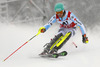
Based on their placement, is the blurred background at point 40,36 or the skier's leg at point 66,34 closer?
the blurred background at point 40,36

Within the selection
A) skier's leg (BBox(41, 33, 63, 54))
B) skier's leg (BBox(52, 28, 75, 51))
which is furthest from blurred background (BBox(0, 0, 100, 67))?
skier's leg (BBox(52, 28, 75, 51))

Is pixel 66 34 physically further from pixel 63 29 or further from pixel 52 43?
pixel 52 43

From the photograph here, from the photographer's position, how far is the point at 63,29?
6.98 m

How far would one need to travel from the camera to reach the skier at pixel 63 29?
Result: 20.3ft

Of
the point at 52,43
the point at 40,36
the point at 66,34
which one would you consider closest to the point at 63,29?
the point at 66,34

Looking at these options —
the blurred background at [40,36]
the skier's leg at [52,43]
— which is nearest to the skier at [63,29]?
the skier's leg at [52,43]

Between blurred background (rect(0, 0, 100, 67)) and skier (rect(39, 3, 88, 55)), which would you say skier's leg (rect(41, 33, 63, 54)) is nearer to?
skier (rect(39, 3, 88, 55))

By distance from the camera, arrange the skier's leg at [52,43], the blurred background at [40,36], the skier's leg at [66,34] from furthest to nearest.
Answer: the skier's leg at [66,34] < the skier's leg at [52,43] < the blurred background at [40,36]

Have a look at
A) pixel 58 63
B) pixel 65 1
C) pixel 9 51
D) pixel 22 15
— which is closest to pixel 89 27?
pixel 65 1

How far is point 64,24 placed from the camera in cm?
684

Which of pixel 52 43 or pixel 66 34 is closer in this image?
pixel 52 43

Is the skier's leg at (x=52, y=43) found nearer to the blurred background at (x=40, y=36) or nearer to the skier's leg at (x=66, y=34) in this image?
the skier's leg at (x=66, y=34)

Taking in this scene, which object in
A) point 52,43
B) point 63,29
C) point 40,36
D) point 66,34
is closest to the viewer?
point 52,43

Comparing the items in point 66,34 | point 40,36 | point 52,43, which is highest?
point 40,36
